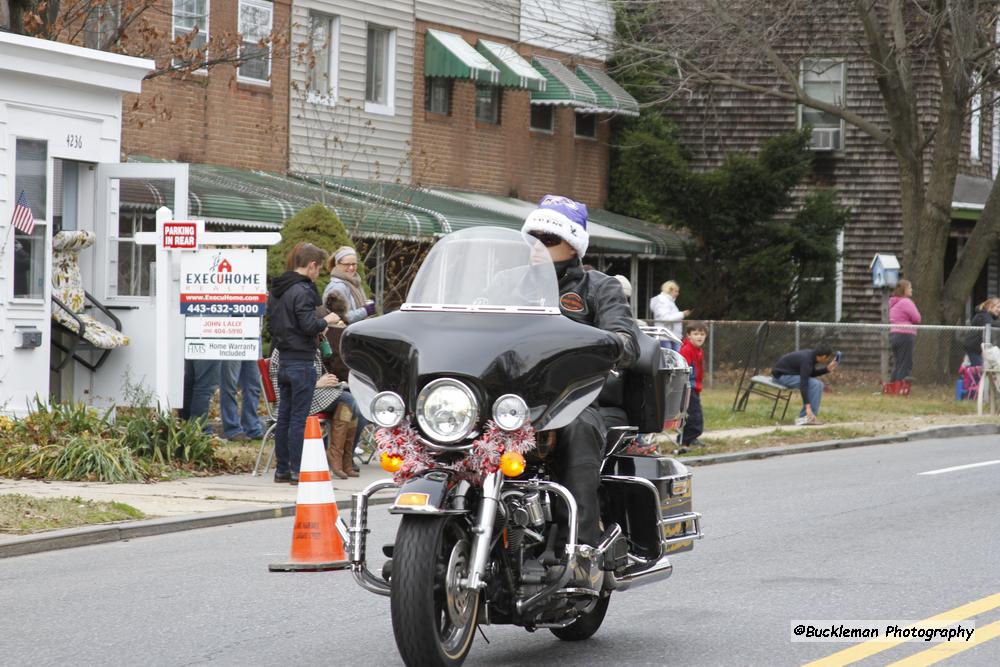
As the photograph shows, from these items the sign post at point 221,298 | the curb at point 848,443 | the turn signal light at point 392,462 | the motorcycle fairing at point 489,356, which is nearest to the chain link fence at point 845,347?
the curb at point 848,443

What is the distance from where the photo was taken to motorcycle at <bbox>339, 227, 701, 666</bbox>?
5949 mm

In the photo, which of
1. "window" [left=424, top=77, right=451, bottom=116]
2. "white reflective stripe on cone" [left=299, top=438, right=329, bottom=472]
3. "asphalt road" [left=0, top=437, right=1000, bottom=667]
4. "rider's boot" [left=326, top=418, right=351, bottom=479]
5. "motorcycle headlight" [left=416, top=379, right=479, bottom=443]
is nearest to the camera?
"motorcycle headlight" [left=416, top=379, right=479, bottom=443]

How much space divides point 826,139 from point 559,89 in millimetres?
6841

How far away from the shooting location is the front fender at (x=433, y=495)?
19.3ft

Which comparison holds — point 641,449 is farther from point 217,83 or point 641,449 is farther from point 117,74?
point 217,83

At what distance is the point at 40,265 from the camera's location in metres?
15.3

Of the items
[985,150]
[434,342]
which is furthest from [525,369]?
[985,150]

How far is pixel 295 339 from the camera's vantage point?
43.2 ft

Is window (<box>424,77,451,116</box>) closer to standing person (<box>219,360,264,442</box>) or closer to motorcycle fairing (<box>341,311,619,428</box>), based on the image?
standing person (<box>219,360,264,442</box>)

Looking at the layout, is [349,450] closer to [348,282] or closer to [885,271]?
[348,282]

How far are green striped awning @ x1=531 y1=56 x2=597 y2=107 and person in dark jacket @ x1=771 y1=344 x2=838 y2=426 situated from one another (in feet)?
34.1

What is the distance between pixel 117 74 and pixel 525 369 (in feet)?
36.2

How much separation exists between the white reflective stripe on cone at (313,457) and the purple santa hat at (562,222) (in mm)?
1735

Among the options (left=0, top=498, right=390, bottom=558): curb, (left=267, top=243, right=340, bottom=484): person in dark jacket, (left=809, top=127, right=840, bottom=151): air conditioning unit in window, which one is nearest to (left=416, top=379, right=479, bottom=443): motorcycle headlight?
(left=0, top=498, right=390, bottom=558): curb
